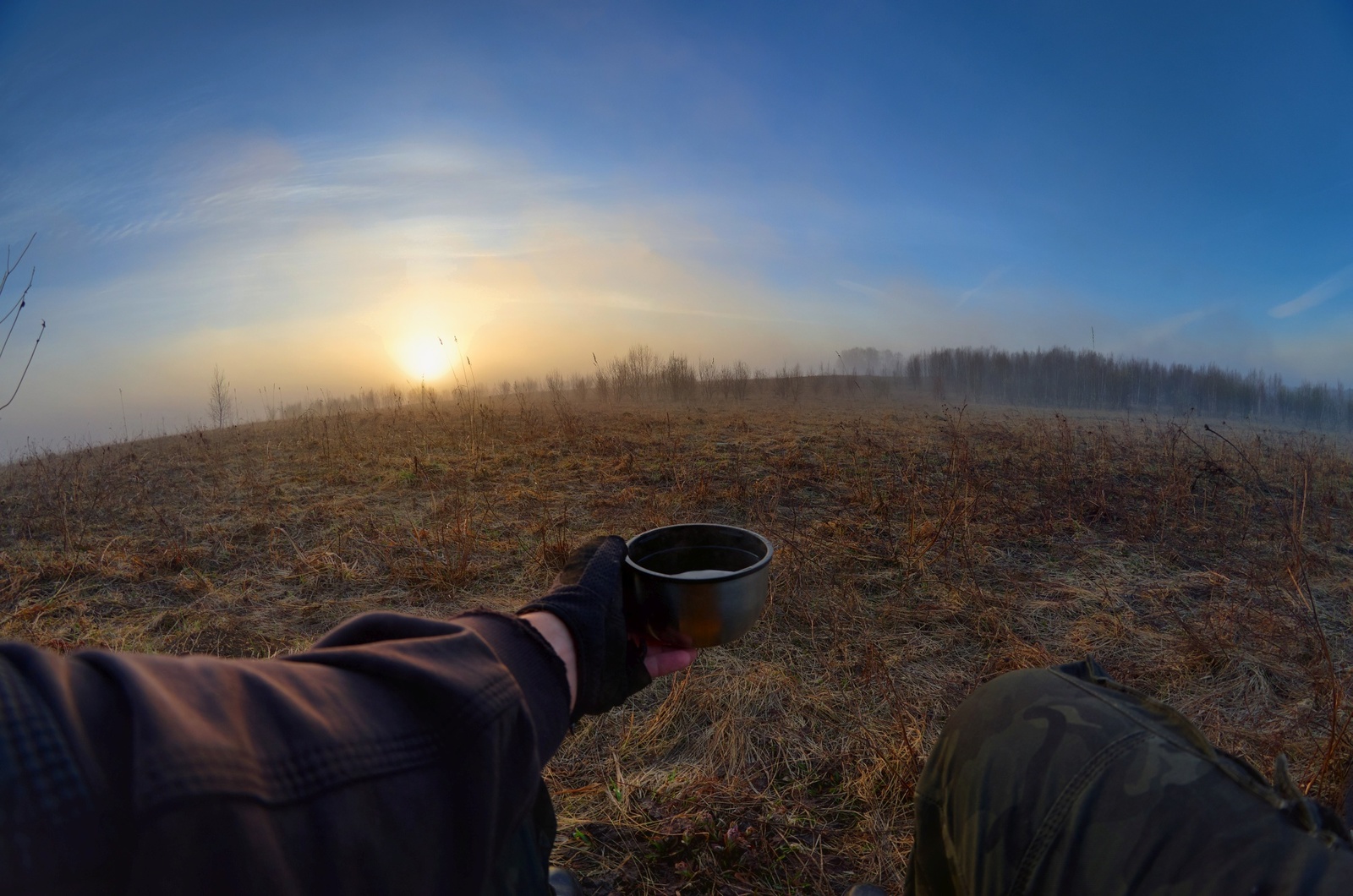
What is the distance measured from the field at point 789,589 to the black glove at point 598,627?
37.1 inches

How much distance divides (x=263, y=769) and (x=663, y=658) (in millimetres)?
823

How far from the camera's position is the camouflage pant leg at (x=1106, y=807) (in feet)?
2.34

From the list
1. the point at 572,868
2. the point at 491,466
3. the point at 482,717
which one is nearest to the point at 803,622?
the point at 572,868

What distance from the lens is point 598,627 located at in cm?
101

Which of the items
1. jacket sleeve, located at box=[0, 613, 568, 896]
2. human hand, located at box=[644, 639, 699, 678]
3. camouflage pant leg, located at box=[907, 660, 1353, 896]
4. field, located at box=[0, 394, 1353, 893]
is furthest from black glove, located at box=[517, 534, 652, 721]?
field, located at box=[0, 394, 1353, 893]

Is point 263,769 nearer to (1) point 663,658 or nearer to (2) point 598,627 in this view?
(2) point 598,627

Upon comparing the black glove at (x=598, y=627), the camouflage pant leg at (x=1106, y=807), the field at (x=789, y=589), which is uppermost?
the black glove at (x=598, y=627)

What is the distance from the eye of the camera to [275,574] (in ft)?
12.4

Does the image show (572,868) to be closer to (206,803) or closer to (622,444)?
(206,803)

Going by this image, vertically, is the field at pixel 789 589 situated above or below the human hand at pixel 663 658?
below

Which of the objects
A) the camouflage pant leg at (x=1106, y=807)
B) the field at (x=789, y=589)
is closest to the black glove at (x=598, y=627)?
the camouflage pant leg at (x=1106, y=807)

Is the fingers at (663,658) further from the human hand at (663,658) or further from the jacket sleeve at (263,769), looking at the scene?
the jacket sleeve at (263,769)

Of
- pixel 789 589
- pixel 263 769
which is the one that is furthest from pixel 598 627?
pixel 789 589

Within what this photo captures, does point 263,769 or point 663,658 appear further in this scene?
point 663,658
